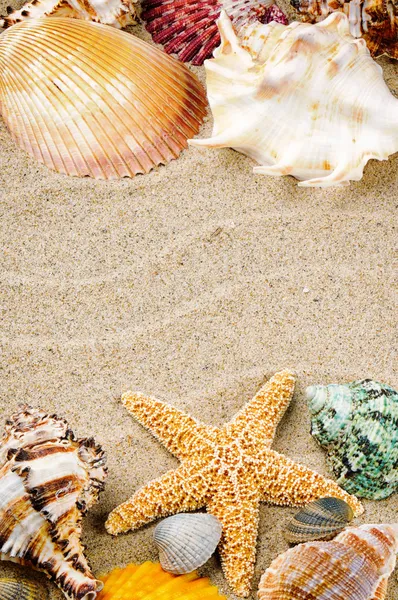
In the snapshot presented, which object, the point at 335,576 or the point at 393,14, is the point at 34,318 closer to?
the point at 335,576

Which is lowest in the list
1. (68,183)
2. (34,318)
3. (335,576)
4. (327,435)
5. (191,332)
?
(335,576)

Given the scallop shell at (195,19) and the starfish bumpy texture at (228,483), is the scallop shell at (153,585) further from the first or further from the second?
the scallop shell at (195,19)

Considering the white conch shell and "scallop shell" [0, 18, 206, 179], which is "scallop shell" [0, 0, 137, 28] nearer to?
"scallop shell" [0, 18, 206, 179]

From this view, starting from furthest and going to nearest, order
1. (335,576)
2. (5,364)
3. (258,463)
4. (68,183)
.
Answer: (68,183) → (5,364) → (258,463) → (335,576)

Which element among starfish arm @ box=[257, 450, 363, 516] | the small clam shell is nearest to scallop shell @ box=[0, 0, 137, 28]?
starfish arm @ box=[257, 450, 363, 516]

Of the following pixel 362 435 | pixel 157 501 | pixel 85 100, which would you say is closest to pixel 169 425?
pixel 157 501

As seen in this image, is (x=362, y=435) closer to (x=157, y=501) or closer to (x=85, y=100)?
(x=157, y=501)

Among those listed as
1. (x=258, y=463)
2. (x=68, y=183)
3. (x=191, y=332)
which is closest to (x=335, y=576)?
(x=258, y=463)
